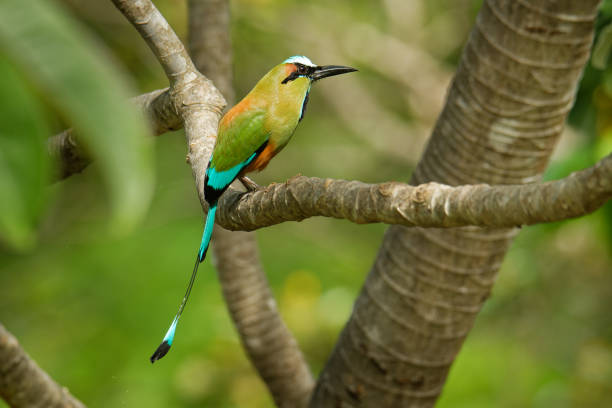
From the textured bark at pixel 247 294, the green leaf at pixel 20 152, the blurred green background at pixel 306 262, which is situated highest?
the green leaf at pixel 20 152

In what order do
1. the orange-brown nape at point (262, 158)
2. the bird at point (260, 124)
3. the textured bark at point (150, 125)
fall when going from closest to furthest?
the textured bark at point (150, 125) → the bird at point (260, 124) → the orange-brown nape at point (262, 158)

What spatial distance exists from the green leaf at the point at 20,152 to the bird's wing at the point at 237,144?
1794 millimetres

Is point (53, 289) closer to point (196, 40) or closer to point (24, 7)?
point (196, 40)

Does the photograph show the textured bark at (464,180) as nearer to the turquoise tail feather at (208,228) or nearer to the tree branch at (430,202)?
the turquoise tail feather at (208,228)

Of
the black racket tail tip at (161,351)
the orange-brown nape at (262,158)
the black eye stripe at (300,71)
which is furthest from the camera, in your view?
the black eye stripe at (300,71)

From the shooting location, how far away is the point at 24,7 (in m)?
0.61

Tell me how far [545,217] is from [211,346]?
3.13 metres

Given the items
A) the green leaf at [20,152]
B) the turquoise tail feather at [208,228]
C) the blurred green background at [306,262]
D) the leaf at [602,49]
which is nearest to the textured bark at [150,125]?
the blurred green background at [306,262]

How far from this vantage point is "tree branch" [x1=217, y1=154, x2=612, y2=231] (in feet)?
4.52

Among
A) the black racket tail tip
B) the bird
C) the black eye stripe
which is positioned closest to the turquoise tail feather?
the bird

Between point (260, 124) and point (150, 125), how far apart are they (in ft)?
1.48

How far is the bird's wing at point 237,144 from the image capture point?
8.46 ft

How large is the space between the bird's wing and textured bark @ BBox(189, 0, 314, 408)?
2.01ft

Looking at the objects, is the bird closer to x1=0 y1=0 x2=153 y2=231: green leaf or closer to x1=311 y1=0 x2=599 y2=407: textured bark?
x1=311 y1=0 x2=599 y2=407: textured bark
